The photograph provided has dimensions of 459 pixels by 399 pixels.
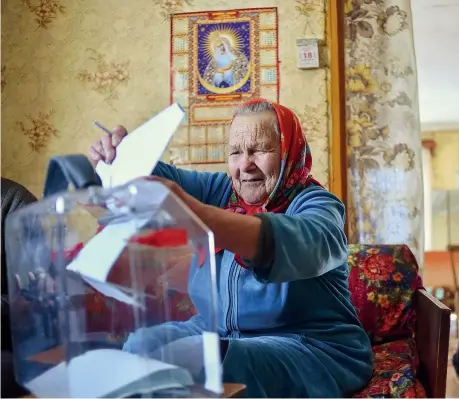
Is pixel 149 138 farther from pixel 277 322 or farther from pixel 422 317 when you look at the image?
pixel 422 317

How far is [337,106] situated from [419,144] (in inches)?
13.3

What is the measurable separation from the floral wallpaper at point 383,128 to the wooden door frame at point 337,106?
0.10 feet

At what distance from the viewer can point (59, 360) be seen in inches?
26.4

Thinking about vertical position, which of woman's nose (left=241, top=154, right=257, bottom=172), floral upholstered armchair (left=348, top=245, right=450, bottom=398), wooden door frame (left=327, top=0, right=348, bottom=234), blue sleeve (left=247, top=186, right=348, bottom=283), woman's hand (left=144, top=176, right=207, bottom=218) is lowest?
floral upholstered armchair (left=348, top=245, right=450, bottom=398)

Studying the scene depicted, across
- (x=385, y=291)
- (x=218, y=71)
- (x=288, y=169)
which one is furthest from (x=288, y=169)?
(x=218, y=71)

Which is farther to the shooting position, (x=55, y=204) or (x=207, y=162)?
(x=207, y=162)

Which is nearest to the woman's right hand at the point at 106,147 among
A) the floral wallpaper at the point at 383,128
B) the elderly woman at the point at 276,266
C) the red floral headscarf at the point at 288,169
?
the elderly woman at the point at 276,266

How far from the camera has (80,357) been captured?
647 mm

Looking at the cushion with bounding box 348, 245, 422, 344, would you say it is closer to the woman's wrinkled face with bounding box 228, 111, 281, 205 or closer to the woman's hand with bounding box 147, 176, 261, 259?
the woman's wrinkled face with bounding box 228, 111, 281, 205

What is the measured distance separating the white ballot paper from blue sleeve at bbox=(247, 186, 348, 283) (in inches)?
7.5

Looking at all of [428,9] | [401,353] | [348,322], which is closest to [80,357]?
[348,322]

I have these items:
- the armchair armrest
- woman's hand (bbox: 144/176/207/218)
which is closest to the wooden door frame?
the armchair armrest

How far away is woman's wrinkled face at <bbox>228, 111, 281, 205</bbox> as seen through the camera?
3.72 ft

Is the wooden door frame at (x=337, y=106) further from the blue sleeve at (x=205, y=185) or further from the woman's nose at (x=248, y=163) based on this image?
the woman's nose at (x=248, y=163)
